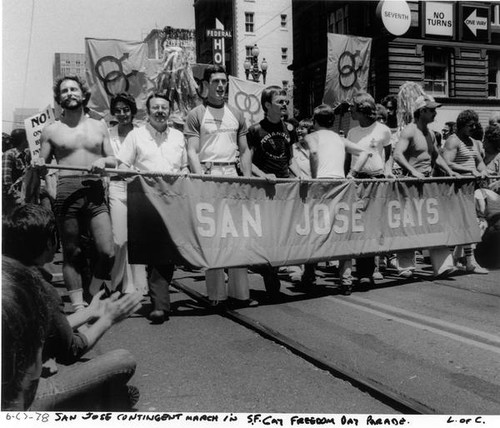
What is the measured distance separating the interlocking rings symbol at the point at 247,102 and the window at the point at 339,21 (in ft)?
46.0

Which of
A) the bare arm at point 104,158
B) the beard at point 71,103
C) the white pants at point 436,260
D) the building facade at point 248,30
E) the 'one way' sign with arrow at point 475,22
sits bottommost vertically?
the white pants at point 436,260

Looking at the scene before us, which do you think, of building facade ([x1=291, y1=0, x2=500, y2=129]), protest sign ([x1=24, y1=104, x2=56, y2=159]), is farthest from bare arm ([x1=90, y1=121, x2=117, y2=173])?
building facade ([x1=291, y1=0, x2=500, y2=129])

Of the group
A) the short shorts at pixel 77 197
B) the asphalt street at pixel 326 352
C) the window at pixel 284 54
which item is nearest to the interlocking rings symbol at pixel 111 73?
the asphalt street at pixel 326 352

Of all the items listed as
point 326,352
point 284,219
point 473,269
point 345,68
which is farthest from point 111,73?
point 326,352

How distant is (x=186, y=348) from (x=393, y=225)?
303cm

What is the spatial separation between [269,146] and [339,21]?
2154 centimetres

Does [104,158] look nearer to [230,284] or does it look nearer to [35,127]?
[230,284]

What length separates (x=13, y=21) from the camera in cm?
420

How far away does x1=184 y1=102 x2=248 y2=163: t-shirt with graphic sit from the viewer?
5957 mm

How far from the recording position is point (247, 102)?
11852 millimetres

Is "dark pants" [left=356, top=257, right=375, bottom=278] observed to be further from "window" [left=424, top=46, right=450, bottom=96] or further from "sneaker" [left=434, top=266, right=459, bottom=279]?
"window" [left=424, top=46, right=450, bottom=96]

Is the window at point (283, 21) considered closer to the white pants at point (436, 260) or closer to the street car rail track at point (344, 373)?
the white pants at point (436, 260)

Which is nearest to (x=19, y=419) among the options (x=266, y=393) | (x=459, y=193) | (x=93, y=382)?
(x=93, y=382)

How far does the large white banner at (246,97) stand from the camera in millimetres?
11789
